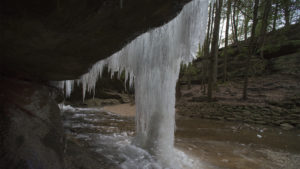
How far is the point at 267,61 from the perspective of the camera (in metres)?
12.3

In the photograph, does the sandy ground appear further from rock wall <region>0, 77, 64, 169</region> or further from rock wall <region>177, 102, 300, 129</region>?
rock wall <region>0, 77, 64, 169</region>

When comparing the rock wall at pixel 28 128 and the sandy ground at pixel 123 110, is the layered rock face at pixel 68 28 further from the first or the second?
the sandy ground at pixel 123 110

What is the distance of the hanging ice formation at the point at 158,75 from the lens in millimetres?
2707

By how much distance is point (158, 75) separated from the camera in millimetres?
2971

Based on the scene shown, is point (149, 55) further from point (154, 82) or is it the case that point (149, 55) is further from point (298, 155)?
point (298, 155)

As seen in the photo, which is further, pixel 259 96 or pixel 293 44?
pixel 293 44

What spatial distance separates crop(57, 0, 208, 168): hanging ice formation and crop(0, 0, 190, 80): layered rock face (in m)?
1.42

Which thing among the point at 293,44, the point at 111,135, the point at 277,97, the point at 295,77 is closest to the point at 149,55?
the point at 111,135

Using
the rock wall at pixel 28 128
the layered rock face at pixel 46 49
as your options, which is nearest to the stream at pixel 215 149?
the rock wall at pixel 28 128

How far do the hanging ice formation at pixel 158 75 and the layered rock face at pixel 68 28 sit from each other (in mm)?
1420

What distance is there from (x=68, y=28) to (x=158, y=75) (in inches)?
82.2

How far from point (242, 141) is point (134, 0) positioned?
4656 millimetres

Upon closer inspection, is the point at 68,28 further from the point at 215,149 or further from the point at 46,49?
the point at 215,149

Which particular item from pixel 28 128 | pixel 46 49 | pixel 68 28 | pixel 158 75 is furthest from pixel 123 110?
pixel 68 28
